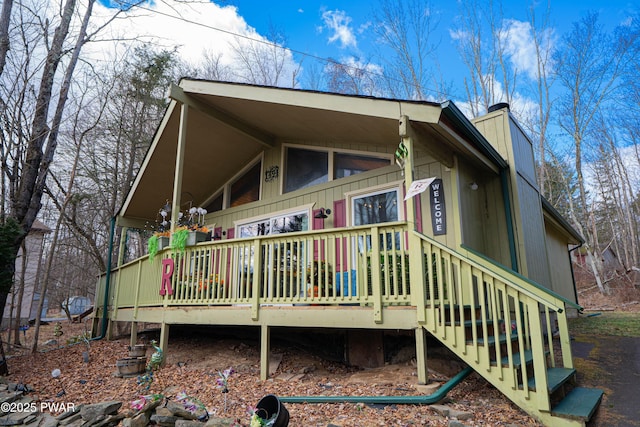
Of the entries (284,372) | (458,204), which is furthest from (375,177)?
(284,372)

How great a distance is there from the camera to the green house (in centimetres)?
394

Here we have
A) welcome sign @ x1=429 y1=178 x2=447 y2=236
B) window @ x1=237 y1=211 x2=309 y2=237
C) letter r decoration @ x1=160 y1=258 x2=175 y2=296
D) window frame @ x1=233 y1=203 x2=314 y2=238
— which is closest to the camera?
welcome sign @ x1=429 y1=178 x2=447 y2=236

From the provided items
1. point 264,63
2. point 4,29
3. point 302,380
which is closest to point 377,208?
point 302,380

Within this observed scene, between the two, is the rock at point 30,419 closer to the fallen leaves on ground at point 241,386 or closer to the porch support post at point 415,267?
the fallen leaves on ground at point 241,386

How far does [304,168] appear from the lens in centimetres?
784

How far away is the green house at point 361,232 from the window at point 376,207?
0.08ft

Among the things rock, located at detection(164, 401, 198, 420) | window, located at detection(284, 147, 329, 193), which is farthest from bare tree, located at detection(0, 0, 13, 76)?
rock, located at detection(164, 401, 198, 420)

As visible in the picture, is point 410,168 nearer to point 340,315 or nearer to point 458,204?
point 458,204

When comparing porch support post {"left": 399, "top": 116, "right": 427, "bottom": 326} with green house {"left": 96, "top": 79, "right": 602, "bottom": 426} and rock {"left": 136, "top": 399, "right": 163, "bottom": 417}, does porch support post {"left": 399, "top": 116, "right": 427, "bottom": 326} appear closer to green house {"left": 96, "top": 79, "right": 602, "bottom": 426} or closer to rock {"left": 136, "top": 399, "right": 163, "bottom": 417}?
green house {"left": 96, "top": 79, "right": 602, "bottom": 426}

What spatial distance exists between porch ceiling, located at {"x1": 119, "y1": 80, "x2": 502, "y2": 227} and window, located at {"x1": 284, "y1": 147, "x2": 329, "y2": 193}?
287mm

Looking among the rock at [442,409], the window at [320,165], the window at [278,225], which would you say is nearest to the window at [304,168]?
the window at [320,165]

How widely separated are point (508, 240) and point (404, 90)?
Result: 13220 mm

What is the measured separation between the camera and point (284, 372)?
529 centimetres

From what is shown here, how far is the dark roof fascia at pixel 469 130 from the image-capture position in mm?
4465
